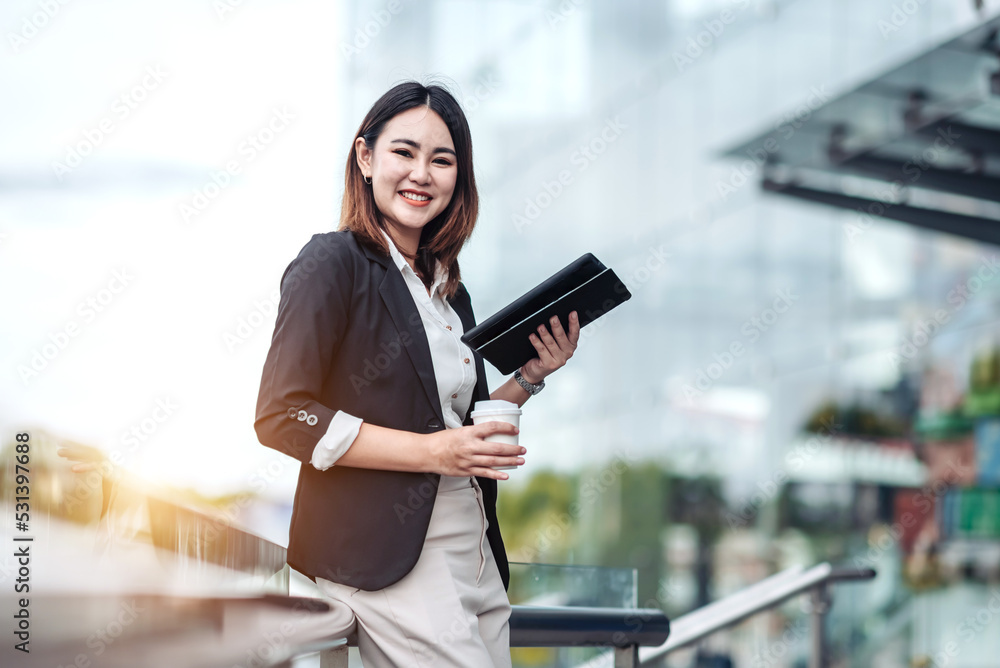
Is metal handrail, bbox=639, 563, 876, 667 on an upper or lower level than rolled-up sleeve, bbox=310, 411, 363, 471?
lower

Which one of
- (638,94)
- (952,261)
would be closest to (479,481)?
(952,261)

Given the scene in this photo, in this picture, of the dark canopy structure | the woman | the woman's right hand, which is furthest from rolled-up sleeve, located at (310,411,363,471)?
the dark canopy structure

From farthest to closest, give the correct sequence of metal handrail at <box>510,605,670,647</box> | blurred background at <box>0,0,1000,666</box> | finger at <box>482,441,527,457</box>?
blurred background at <box>0,0,1000,666</box>, metal handrail at <box>510,605,670,647</box>, finger at <box>482,441,527,457</box>

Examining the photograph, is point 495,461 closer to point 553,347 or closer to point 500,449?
point 500,449

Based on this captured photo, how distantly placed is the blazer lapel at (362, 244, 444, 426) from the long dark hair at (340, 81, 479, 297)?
8 centimetres

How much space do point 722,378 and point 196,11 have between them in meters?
6.25

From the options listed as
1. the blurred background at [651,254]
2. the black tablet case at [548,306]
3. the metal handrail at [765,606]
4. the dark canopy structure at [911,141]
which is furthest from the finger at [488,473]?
the blurred background at [651,254]

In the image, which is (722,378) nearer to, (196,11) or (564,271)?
(196,11)

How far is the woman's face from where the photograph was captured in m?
1.59

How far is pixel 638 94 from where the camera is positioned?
1012cm

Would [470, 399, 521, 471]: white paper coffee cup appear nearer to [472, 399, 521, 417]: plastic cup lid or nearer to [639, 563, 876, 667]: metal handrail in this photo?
[472, 399, 521, 417]: plastic cup lid

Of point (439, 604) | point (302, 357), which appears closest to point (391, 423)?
point (302, 357)

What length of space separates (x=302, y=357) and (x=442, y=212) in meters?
0.49

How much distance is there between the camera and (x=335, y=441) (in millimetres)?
1322
